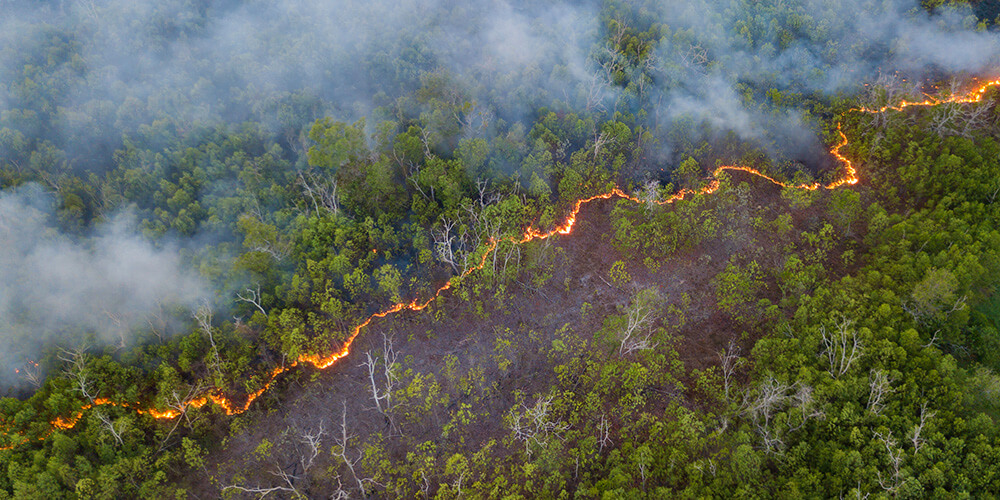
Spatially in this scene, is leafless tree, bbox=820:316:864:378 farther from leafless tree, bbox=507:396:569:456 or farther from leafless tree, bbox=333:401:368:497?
leafless tree, bbox=333:401:368:497

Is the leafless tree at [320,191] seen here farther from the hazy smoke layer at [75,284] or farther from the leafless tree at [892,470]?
the leafless tree at [892,470]

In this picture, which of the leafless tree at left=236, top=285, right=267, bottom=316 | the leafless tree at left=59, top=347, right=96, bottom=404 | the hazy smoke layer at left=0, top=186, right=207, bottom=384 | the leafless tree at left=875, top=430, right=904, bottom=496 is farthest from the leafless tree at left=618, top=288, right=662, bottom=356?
the leafless tree at left=59, top=347, right=96, bottom=404

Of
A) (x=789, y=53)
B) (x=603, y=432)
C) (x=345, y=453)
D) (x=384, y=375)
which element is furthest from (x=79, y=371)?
(x=789, y=53)

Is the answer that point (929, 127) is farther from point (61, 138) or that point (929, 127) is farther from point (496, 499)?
point (61, 138)

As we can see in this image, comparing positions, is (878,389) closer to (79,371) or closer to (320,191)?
(320,191)

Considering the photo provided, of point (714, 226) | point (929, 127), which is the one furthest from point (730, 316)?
point (929, 127)

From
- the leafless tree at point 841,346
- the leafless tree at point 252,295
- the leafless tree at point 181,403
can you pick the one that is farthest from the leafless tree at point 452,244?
the leafless tree at point 841,346
